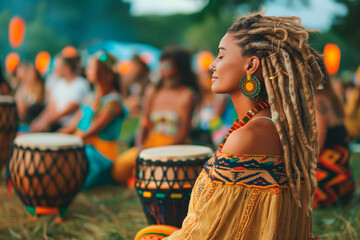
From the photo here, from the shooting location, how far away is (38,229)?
3.32 metres

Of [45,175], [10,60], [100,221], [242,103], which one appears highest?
[10,60]

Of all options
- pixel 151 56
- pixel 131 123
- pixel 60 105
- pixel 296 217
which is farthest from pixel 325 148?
pixel 151 56

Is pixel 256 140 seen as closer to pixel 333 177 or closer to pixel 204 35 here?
pixel 333 177

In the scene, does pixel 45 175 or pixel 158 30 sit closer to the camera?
pixel 45 175

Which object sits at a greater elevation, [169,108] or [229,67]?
[229,67]

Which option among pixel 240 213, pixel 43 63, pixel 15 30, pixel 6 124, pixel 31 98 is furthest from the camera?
pixel 15 30

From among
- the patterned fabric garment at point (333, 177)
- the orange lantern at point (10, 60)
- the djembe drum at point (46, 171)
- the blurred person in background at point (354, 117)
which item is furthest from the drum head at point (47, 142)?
the orange lantern at point (10, 60)

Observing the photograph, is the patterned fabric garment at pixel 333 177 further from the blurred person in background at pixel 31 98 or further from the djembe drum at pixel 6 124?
the blurred person in background at pixel 31 98

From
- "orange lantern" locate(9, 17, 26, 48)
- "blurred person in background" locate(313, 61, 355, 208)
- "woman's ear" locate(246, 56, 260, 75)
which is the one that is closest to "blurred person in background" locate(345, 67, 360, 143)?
"blurred person in background" locate(313, 61, 355, 208)

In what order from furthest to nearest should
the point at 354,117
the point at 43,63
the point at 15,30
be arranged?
the point at 15,30 < the point at 43,63 < the point at 354,117

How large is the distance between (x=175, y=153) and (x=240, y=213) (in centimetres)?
114

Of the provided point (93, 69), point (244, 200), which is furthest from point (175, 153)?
point (93, 69)

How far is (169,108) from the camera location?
15.7ft

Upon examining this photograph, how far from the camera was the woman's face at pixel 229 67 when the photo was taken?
6.04 feet
